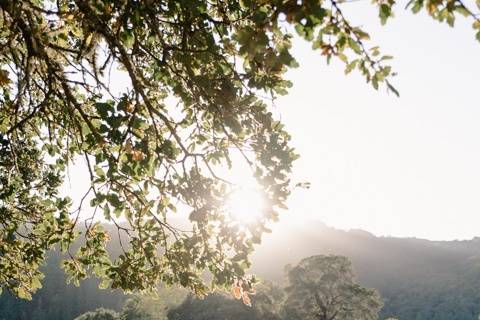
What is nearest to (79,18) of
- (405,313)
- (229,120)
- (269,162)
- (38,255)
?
(229,120)

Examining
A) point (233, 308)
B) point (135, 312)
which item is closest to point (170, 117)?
point (233, 308)

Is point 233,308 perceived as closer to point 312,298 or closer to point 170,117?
point 312,298

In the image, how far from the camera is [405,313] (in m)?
98.7

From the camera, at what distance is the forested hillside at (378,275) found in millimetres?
99688

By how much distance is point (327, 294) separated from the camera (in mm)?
40031

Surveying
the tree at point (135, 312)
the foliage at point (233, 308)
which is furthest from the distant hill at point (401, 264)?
the tree at point (135, 312)

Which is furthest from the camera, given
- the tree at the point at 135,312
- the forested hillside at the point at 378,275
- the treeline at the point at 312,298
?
the forested hillside at the point at 378,275

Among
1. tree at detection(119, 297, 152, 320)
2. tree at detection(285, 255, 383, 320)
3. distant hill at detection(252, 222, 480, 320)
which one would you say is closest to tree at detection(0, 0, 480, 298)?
tree at detection(285, 255, 383, 320)

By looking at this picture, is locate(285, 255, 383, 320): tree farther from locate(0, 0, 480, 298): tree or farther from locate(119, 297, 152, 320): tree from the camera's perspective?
locate(0, 0, 480, 298): tree

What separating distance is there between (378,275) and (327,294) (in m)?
93.0

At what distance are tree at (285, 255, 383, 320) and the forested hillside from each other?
6288 centimetres

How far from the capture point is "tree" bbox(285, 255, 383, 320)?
38594 millimetres

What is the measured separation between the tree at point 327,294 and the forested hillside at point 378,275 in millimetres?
62879

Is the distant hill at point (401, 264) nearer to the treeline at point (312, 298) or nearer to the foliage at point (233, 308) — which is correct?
the treeline at point (312, 298)
